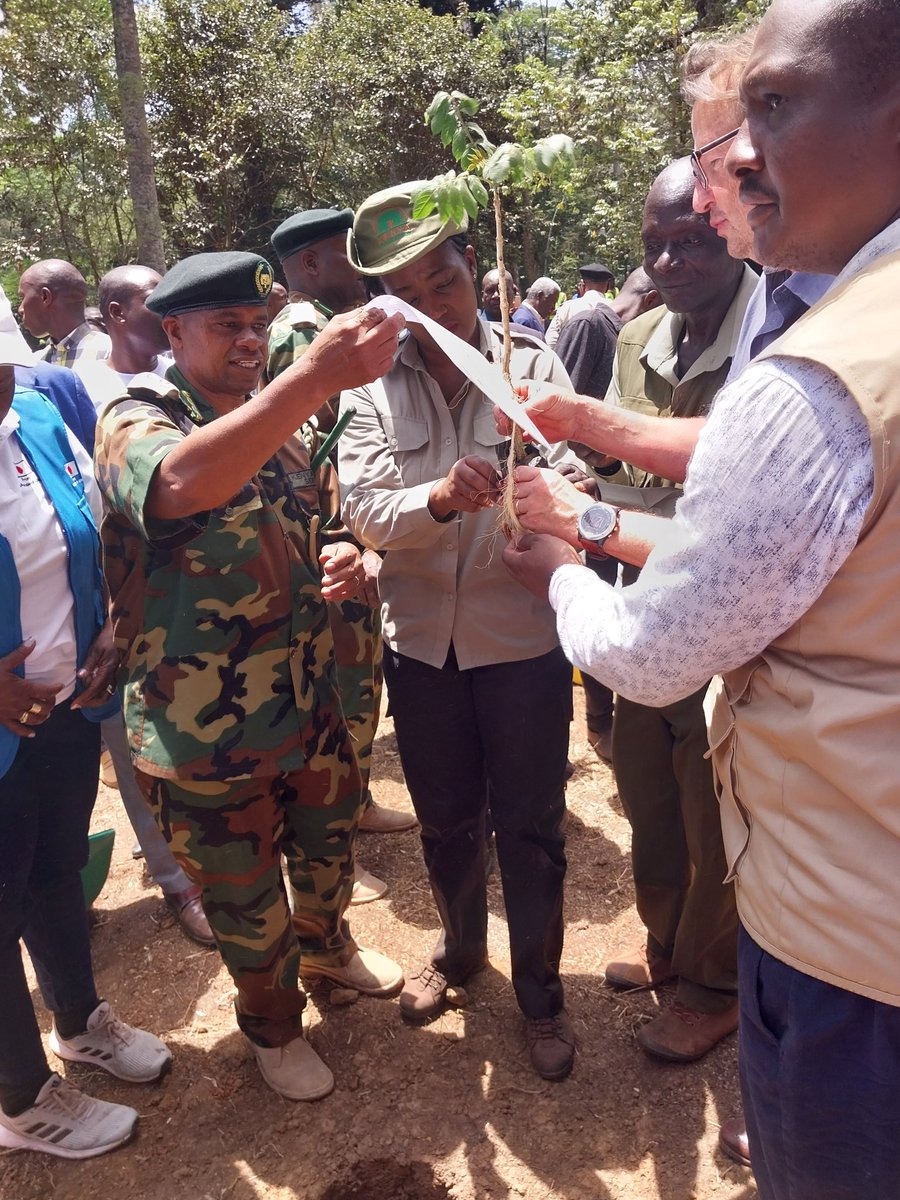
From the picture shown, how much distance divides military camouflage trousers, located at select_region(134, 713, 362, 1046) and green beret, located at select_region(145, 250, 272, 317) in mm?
1160

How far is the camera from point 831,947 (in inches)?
46.8

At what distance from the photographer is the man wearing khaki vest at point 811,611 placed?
1.03 m

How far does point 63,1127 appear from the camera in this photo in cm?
241

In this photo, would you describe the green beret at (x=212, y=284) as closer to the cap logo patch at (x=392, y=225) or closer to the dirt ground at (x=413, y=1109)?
the cap logo patch at (x=392, y=225)

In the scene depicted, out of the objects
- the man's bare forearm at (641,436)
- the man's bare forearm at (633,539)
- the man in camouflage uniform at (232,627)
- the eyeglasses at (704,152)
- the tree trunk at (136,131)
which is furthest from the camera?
the tree trunk at (136,131)

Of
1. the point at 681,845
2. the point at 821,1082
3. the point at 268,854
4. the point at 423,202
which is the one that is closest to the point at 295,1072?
the point at 268,854

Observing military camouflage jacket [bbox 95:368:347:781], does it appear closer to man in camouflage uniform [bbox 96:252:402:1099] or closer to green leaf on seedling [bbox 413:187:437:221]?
man in camouflage uniform [bbox 96:252:402:1099]

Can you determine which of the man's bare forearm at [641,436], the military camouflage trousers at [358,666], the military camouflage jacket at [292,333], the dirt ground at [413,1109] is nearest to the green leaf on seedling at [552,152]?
the man's bare forearm at [641,436]

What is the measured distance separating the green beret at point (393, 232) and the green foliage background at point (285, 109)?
10439mm

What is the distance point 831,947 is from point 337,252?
11.9ft

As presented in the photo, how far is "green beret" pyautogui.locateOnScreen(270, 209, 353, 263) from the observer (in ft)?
12.9

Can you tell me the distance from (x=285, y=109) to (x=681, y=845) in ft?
52.5

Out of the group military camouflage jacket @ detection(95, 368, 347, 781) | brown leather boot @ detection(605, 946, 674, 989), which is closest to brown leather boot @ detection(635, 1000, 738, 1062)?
brown leather boot @ detection(605, 946, 674, 989)

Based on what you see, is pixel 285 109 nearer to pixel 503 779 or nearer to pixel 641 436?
pixel 641 436
